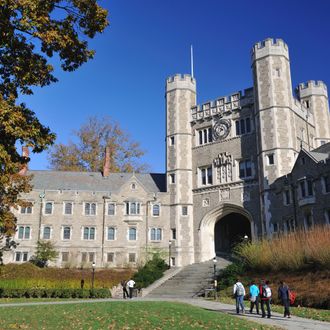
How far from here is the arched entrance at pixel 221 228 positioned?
132ft

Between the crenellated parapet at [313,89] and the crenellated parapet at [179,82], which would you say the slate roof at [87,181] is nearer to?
the crenellated parapet at [179,82]

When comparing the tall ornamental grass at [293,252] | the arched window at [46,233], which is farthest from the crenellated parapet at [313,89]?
the arched window at [46,233]

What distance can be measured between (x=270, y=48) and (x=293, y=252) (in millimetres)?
21331

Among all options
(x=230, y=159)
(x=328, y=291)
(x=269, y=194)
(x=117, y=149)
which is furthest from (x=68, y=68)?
(x=117, y=149)

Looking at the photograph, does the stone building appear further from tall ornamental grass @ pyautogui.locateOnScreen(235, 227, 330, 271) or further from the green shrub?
tall ornamental grass @ pyautogui.locateOnScreen(235, 227, 330, 271)

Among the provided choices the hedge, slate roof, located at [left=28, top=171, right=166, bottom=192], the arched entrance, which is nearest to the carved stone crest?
the arched entrance

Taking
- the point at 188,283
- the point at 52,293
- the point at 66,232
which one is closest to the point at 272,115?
the point at 188,283

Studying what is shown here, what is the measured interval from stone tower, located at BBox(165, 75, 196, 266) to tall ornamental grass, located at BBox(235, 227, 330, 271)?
11.7m

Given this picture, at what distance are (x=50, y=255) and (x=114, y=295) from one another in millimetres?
10992

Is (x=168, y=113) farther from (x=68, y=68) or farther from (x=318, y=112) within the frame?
(x=68, y=68)

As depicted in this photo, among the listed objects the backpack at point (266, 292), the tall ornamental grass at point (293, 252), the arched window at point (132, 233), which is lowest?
the backpack at point (266, 292)

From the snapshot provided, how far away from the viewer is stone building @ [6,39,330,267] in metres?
37.6

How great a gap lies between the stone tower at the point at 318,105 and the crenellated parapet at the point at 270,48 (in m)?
7.70

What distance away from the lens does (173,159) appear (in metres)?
43.3
